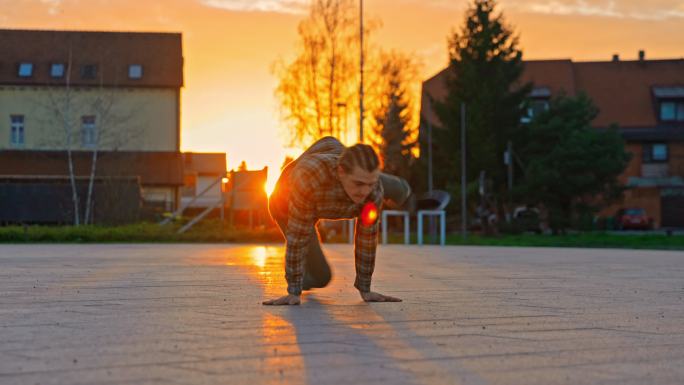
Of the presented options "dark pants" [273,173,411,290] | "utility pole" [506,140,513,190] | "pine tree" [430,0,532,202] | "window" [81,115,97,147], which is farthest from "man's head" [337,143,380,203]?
"window" [81,115,97,147]

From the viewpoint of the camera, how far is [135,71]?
2039 inches

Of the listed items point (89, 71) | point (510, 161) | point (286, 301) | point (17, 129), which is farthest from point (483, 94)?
point (286, 301)

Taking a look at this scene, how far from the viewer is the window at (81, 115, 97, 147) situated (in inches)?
1891

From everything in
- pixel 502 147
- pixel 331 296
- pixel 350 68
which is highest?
pixel 350 68

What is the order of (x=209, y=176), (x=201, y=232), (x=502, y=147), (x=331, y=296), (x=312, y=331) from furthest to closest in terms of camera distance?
(x=209, y=176)
(x=502, y=147)
(x=201, y=232)
(x=331, y=296)
(x=312, y=331)

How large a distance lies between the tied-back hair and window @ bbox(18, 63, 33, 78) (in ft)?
154

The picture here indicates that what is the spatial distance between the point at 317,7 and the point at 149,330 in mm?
42743

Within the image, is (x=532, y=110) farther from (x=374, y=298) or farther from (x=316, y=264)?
(x=374, y=298)

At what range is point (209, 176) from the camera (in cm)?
8344

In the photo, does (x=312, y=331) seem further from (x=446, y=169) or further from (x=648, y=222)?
(x=648, y=222)

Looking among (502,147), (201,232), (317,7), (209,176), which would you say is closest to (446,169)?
(502,147)

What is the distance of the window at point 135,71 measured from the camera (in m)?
51.6

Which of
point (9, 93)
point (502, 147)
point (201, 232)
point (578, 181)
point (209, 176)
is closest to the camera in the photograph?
point (201, 232)

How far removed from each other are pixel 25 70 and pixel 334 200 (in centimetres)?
4681
